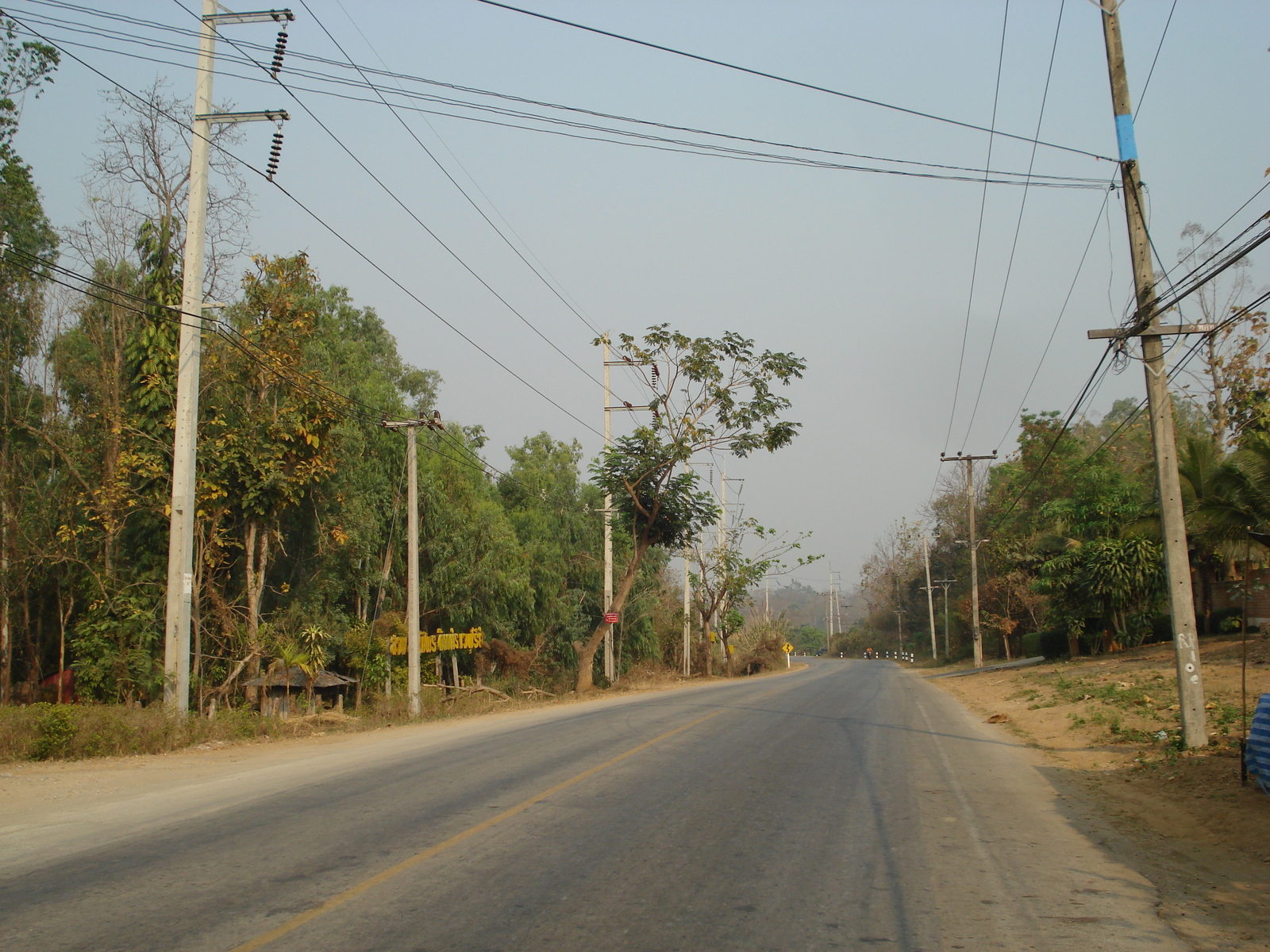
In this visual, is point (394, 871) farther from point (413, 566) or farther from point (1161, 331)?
point (413, 566)

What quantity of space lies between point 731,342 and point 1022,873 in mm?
27590

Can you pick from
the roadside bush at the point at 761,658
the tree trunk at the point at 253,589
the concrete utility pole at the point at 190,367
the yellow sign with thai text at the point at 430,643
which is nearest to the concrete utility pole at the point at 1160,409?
the concrete utility pole at the point at 190,367

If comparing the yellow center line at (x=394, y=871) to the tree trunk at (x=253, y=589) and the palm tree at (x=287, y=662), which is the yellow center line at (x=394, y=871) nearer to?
the palm tree at (x=287, y=662)

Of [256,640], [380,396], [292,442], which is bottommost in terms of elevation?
[256,640]

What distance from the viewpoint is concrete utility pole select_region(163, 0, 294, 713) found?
52.9 ft

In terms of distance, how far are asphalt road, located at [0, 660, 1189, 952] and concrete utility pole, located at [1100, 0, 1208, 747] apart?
241 centimetres

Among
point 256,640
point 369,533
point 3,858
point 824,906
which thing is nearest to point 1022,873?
point 824,906

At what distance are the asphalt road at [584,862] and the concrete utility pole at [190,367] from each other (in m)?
4.73

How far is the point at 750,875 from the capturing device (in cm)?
684

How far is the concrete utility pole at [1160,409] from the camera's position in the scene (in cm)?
1227

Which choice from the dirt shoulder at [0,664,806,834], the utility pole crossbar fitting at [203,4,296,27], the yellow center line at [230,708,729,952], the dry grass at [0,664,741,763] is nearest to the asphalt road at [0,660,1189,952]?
the yellow center line at [230,708,729,952]

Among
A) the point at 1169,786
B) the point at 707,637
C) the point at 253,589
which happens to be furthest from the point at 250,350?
the point at 707,637

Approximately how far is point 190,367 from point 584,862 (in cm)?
1320

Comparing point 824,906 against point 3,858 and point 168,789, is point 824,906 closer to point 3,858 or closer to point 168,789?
point 3,858
